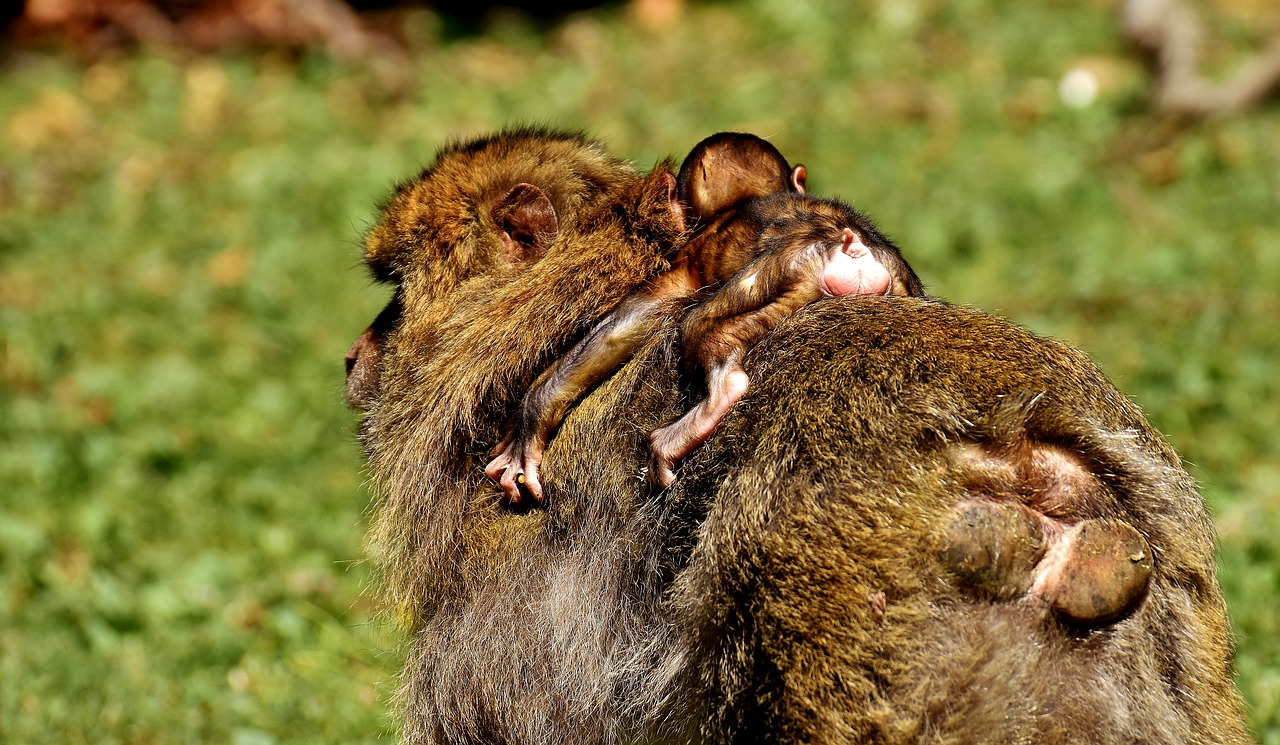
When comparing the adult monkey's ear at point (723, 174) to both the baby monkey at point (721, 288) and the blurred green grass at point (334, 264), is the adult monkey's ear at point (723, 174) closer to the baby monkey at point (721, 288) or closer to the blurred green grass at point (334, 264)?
the baby monkey at point (721, 288)

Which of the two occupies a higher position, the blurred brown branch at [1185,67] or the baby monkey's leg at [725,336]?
the blurred brown branch at [1185,67]

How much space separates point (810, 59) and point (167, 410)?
18.4ft

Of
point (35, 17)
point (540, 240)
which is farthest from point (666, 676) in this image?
point (35, 17)

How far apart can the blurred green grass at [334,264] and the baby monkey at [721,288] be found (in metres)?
1.70

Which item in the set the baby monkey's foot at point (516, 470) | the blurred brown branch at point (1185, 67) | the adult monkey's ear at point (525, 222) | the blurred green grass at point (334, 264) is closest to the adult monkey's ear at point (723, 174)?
the adult monkey's ear at point (525, 222)

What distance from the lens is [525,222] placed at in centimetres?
370

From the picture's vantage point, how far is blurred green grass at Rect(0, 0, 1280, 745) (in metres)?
5.29

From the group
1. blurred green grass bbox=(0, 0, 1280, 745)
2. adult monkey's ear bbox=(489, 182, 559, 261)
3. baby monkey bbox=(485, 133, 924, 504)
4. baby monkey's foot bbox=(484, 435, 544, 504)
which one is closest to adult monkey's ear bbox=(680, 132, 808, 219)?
baby monkey bbox=(485, 133, 924, 504)

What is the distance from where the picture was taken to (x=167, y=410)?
→ 23.6 feet

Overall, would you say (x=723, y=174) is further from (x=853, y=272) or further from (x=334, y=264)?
(x=334, y=264)

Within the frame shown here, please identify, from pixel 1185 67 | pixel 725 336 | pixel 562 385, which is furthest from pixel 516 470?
pixel 1185 67

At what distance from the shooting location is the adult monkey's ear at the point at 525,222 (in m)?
3.70

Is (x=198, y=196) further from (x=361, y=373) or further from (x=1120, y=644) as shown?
(x=1120, y=644)

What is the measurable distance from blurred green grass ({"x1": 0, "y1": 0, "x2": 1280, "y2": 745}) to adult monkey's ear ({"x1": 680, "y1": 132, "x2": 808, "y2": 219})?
1.77m
